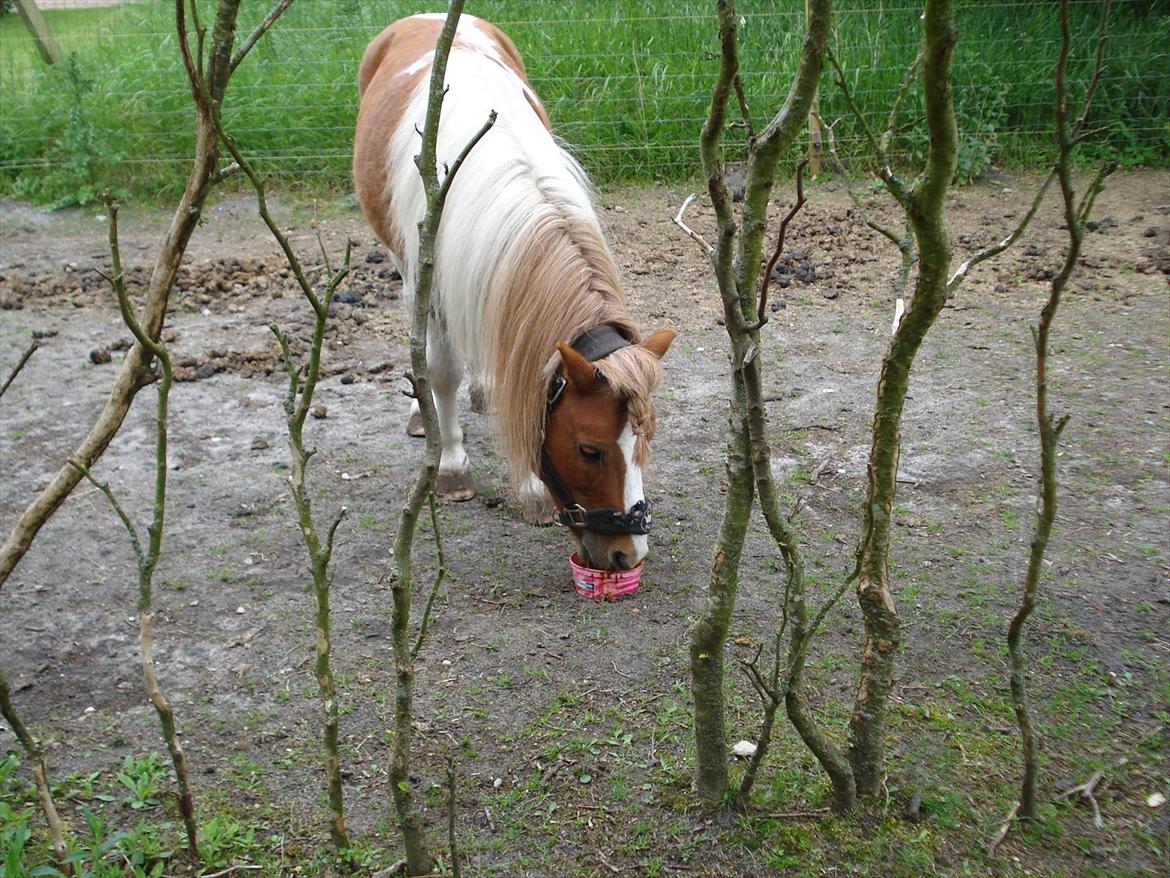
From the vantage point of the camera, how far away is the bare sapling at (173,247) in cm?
189

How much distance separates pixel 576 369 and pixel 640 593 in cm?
83

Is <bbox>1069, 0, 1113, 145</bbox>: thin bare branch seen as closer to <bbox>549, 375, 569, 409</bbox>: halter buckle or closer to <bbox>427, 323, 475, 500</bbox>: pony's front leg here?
<bbox>549, 375, 569, 409</bbox>: halter buckle

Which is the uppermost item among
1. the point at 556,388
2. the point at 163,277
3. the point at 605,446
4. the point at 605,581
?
the point at 163,277

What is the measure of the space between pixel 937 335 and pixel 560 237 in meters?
2.94

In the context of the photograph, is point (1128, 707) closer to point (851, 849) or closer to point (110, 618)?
point (851, 849)

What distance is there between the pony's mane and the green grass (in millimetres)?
4788

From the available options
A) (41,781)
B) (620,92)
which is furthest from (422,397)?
(620,92)

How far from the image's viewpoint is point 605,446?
3.04m

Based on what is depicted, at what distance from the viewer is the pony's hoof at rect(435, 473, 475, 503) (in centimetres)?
410

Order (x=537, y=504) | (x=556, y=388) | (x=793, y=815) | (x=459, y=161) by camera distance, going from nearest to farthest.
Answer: (x=459, y=161)
(x=793, y=815)
(x=556, y=388)
(x=537, y=504)

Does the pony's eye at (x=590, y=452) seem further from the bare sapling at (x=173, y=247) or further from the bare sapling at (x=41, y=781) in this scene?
the bare sapling at (x=41, y=781)

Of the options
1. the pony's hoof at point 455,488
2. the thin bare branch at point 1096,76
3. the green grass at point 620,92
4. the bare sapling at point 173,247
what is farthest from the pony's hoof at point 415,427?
the green grass at point 620,92

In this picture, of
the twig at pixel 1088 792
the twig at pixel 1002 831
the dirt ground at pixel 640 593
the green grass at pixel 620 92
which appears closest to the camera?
the twig at pixel 1002 831

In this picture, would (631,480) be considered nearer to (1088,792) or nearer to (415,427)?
(1088,792)
